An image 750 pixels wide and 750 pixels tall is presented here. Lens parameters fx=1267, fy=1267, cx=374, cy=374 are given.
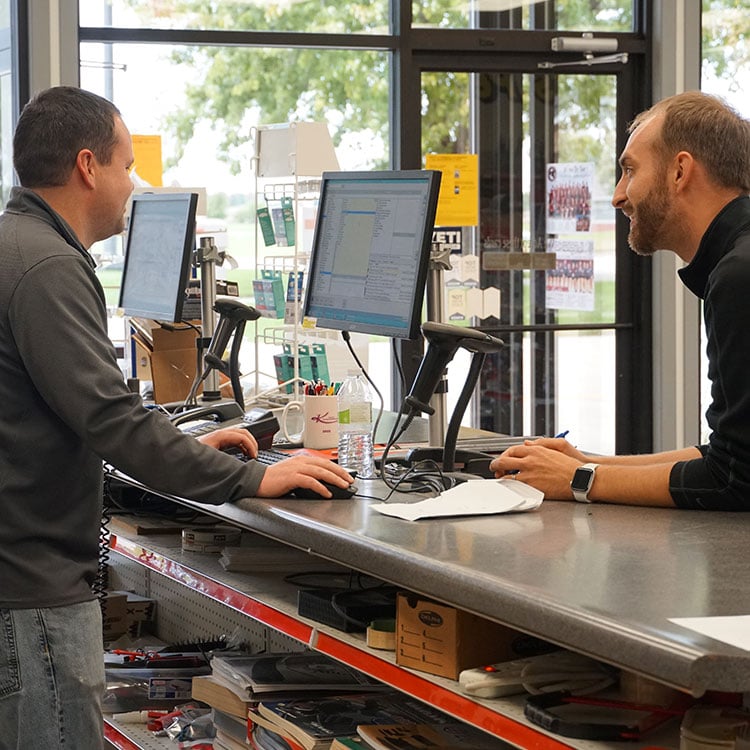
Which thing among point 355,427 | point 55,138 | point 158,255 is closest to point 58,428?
point 55,138

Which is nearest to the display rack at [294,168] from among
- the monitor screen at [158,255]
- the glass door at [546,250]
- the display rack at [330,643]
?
the monitor screen at [158,255]

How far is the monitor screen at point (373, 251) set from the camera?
8.05ft

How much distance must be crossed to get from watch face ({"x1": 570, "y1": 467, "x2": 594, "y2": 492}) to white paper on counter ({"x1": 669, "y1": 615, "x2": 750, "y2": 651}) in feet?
2.31

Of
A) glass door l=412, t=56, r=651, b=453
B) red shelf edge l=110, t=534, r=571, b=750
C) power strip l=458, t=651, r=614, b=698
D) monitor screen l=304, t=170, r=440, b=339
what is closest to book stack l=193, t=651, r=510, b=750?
red shelf edge l=110, t=534, r=571, b=750

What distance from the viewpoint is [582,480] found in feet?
6.93

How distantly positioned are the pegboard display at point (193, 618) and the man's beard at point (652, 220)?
1.36m

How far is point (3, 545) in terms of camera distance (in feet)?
6.63

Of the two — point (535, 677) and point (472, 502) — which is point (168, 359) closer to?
point (472, 502)

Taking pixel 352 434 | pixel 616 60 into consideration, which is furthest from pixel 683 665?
pixel 616 60

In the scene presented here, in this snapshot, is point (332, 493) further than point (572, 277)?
No

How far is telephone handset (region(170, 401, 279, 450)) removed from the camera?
2662mm

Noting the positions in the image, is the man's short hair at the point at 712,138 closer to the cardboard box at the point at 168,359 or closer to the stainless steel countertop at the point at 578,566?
the stainless steel countertop at the point at 578,566

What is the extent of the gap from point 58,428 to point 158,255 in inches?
61.1

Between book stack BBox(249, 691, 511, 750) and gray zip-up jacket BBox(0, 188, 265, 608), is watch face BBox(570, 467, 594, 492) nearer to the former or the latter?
book stack BBox(249, 691, 511, 750)
